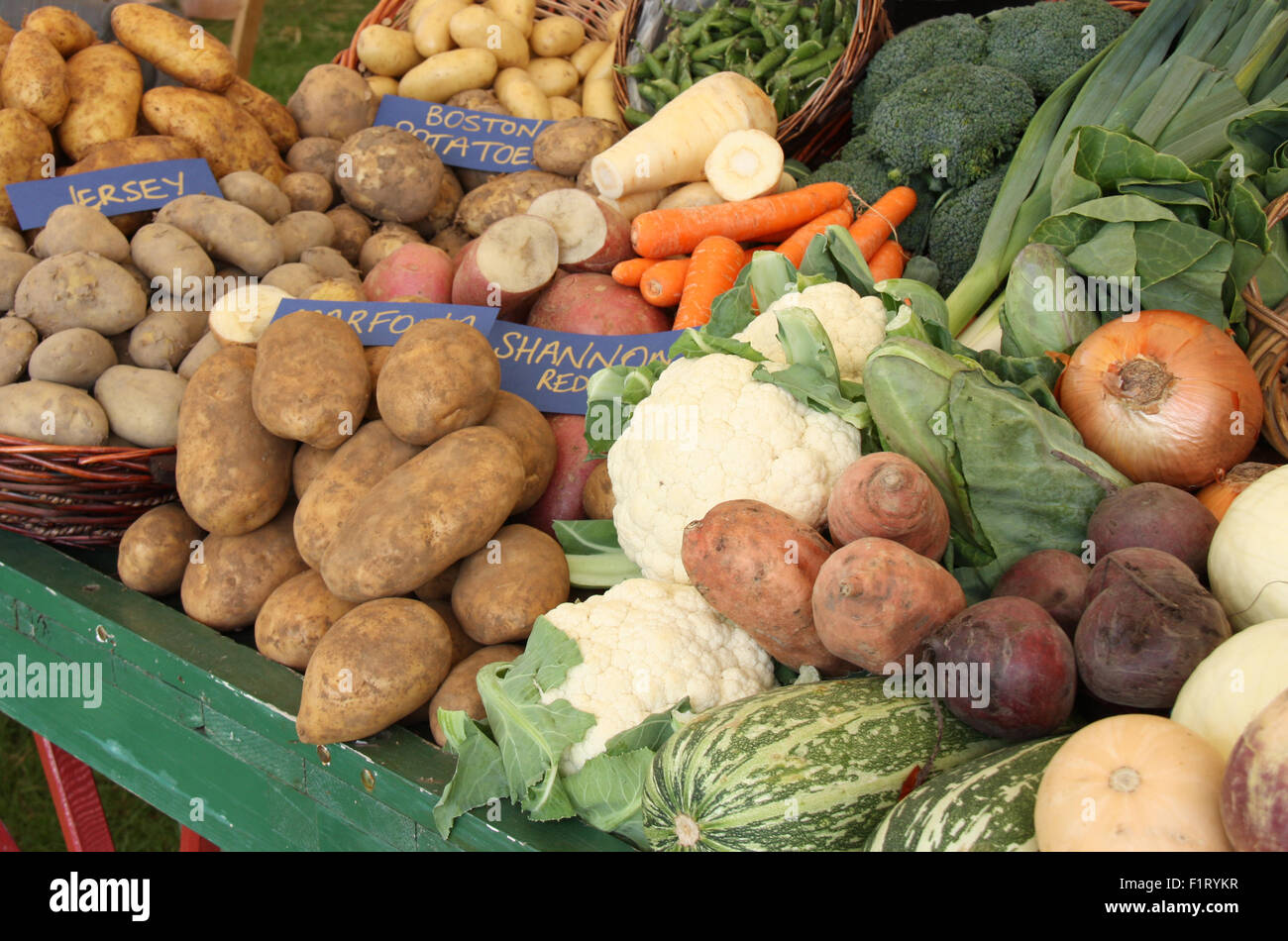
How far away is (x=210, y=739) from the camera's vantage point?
57.8 inches

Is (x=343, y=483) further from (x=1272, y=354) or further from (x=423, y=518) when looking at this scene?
(x=1272, y=354)

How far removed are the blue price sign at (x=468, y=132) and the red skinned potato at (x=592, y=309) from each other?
0.57 meters

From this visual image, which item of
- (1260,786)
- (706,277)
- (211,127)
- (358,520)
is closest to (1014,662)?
(1260,786)

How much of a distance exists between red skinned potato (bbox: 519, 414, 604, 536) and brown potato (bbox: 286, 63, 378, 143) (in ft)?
4.63

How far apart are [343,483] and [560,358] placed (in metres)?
0.54

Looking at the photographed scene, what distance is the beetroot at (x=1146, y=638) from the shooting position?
889 mm

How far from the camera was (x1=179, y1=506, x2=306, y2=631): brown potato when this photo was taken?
4.99 feet

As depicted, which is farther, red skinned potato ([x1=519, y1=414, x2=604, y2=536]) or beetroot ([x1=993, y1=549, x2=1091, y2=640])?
red skinned potato ([x1=519, y1=414, x2=604, y2=536])

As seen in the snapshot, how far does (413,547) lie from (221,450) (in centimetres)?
40

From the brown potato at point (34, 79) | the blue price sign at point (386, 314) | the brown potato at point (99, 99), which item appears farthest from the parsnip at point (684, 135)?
the brown potato at point (34, 79)

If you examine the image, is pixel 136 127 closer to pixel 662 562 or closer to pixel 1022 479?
pixel 662 562

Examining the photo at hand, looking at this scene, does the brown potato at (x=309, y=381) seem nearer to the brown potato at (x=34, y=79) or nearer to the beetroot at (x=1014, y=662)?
the beetroot at (x=1014, y=662)

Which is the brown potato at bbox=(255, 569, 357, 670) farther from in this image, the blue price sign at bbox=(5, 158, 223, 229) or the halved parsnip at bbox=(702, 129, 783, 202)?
the halved parsnip at bbox=(702, 129, 783, 202)

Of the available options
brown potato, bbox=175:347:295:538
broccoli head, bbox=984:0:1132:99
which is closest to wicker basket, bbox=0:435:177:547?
brown potato, bbox=175:347:295:538
